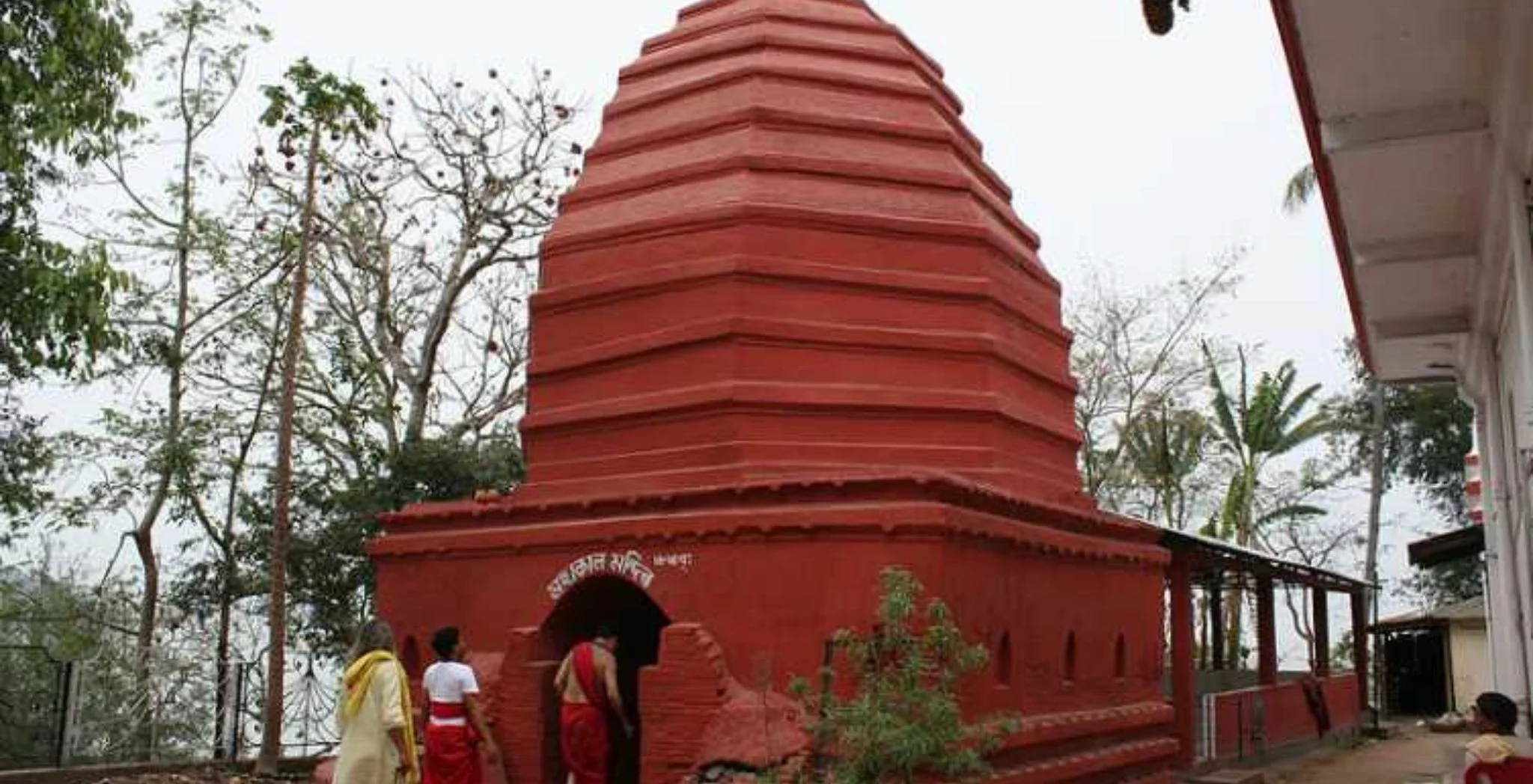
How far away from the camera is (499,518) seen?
9875 millimetres

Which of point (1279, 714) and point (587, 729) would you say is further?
point (1279, 714)

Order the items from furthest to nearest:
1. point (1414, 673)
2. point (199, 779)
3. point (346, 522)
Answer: point (1414, 673), point (346, 522), point (199, 779)

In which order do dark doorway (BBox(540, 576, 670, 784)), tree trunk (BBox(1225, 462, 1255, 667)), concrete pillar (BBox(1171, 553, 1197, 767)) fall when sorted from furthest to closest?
tree trunk (BBox(1225, 462, 1255, 667)) < concrete pillar (BBox(1171, 553, 1197, 767)) < dark doorway (BBox(540, 576, 670, 784))

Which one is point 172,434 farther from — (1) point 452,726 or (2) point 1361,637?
(2) point 1361,637

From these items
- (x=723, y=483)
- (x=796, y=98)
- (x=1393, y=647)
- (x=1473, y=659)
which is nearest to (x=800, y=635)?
(x=723, y=483)

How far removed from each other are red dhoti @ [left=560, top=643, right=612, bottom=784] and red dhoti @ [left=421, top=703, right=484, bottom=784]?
3.28ft

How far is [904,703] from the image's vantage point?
741 cm

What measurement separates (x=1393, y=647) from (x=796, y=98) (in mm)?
22803

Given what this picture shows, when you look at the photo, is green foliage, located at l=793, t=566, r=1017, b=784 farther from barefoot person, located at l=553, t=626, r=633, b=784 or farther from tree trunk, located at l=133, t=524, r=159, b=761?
tree trunk, located at l=133, t=524, r=159, b=761

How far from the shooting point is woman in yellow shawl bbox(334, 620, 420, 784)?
627 cm

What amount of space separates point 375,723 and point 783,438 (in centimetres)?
388

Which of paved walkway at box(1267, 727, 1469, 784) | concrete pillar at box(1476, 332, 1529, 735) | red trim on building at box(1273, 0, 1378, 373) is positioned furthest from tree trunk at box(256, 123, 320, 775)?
paved walkway at box(1267, 727, 1469, 784)

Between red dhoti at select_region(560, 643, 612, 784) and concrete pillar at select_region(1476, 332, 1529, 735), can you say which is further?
red dhoti at select_region(560, 643, 612, 784)

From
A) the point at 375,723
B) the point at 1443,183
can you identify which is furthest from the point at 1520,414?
the point at 375,723
